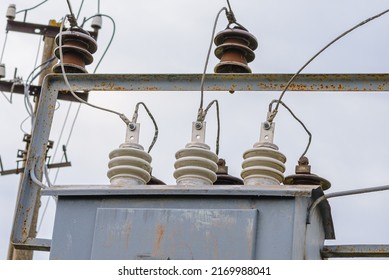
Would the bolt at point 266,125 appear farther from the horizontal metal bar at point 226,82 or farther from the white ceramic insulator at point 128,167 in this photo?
the white ceramic insulator at point 128,167

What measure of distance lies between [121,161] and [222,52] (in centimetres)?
101

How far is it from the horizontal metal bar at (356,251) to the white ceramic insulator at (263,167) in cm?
57

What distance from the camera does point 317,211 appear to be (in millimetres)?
5863

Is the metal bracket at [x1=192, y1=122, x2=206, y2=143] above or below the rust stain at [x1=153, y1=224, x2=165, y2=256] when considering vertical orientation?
above

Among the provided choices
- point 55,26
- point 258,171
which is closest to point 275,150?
point 258,171

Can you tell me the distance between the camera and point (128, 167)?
591cm

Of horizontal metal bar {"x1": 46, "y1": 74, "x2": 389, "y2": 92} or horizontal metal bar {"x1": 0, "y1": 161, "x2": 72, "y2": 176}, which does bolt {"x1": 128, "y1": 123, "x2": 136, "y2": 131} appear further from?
horizontal metal bar {"x1": 0, "y1": 161, "x2": 72, "y2": 176}

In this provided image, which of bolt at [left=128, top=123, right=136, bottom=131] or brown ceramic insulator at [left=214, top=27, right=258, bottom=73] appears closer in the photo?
bolt at [left=128, top=123, right=136, bottom=131]

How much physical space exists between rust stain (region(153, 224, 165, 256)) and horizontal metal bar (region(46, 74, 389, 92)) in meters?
0.99

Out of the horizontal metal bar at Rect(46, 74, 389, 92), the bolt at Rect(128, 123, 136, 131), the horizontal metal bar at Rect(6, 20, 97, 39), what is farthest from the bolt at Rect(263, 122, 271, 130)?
the horizontal metal bar at Rect(6, 20, 97, 39)

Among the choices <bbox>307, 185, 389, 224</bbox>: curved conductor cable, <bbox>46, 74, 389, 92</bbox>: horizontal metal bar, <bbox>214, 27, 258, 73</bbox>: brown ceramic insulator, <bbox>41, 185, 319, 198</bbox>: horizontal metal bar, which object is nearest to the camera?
<bbox>41, 185, 319, 198</bbox>: horizontal metal bar

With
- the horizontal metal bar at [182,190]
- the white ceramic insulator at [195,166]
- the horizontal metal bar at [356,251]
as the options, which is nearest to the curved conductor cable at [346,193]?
the horizontal metal bar at [182,190]

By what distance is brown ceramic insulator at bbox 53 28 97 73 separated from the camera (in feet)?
21.9
